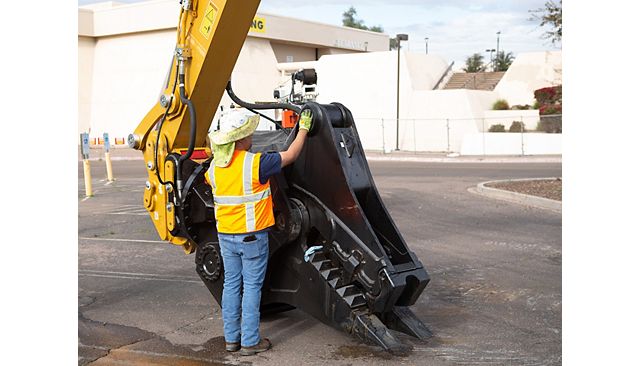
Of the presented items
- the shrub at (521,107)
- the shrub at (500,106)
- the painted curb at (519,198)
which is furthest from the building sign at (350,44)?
the painted curb at (519,198)

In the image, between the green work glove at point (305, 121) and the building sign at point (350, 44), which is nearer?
the green work glove at point (305, 121)

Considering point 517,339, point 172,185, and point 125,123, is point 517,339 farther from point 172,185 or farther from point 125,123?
point 125,123

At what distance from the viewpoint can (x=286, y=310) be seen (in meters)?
6.35

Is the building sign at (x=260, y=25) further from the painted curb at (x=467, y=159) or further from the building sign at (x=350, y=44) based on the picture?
the painted curb at (x=467, y=159)

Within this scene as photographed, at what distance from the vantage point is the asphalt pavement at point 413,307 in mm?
5371

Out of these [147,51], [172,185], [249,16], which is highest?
[147,51]

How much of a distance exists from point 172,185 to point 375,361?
7.35 ft

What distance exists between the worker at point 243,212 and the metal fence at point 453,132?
26263 millimetres

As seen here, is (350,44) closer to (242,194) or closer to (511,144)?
(511,144)

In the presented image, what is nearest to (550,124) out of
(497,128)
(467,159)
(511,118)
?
(511,118)

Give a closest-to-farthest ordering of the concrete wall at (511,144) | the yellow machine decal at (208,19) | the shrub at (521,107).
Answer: the yellow machine decal at (208,19), the concrete wall at (511,144), the shrub at (521,107)

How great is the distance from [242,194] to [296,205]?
493mm

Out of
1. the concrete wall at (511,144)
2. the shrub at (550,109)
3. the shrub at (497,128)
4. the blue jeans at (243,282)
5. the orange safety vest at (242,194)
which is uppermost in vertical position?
A: the shrub at (550,109)
